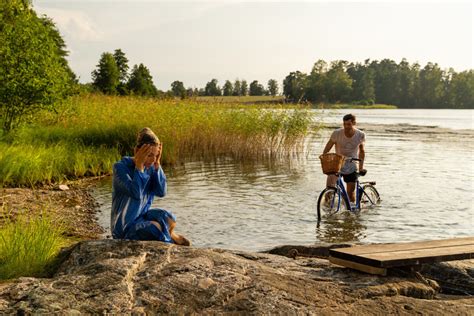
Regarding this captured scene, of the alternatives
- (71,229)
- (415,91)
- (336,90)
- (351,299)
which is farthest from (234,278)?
(415,91)

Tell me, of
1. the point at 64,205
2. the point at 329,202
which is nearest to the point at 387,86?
the point at 329,202

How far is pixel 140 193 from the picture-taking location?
550 centimetres

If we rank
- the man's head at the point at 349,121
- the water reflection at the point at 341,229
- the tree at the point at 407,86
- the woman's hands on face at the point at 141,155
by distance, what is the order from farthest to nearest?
the tree at the point at 407,86 → the man's head at the point at 349,121 → the water reflection at the point at 341,229 → the woman's hands on face at the point at 141,155

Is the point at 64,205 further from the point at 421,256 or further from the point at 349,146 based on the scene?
the point at 421,256

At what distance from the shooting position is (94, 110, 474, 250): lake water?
32.8 ft

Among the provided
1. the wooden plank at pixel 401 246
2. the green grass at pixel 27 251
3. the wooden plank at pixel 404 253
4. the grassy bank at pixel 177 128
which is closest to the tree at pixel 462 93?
the grassy bank at pixel 177 128

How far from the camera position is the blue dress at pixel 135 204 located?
545 cm

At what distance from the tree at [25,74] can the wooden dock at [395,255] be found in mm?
13928

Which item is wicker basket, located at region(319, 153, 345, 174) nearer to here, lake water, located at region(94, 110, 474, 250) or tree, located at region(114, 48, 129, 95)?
lake water, located at region(94, 110, 474, 250)

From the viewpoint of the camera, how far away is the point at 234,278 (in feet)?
14.9

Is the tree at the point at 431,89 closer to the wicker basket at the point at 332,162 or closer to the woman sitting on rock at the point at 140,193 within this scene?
the wicker basket at the point at 332,162

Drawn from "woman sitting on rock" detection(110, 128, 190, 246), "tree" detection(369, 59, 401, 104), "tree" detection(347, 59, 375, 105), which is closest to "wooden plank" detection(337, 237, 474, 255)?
"woman sitting on rock" detection(110, 128, 190, 246)

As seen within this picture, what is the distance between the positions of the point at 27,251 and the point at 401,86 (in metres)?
156

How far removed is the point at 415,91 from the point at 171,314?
15305cm
